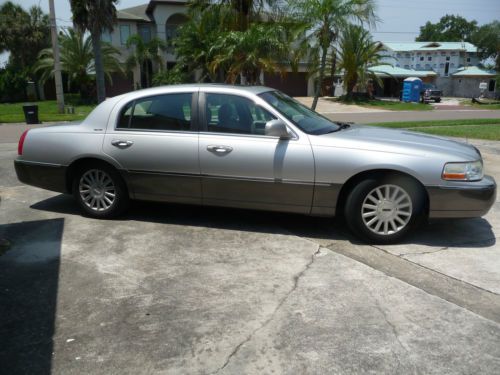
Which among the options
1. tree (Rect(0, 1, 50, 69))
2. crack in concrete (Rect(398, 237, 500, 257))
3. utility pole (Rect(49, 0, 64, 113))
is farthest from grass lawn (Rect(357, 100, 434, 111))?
crack in concrete (Rect(398, 237, 500, 257))

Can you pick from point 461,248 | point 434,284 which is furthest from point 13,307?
point 461,248

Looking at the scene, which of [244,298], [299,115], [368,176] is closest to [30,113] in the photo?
[299,115]

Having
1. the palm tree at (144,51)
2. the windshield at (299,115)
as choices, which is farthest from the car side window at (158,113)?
the palm tree at (144,51)

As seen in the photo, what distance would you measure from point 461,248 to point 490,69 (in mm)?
57987

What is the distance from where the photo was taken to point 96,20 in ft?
73.6

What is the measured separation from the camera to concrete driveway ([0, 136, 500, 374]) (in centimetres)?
284

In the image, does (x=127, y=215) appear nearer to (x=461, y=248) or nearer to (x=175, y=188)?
(x=175, y=188)

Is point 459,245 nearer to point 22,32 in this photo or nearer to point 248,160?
point 248,160

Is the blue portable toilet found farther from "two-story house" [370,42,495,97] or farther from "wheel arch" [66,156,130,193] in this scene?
"wheel arch" [66,156,130,193]

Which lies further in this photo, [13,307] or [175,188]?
[175,188]

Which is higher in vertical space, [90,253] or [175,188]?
[175,188]

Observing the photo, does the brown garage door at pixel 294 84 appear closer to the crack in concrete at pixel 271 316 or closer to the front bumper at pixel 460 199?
the front bumper at pixel 460 199

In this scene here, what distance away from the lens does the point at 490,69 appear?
5425 centimetres

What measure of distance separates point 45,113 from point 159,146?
2296 centimetres
